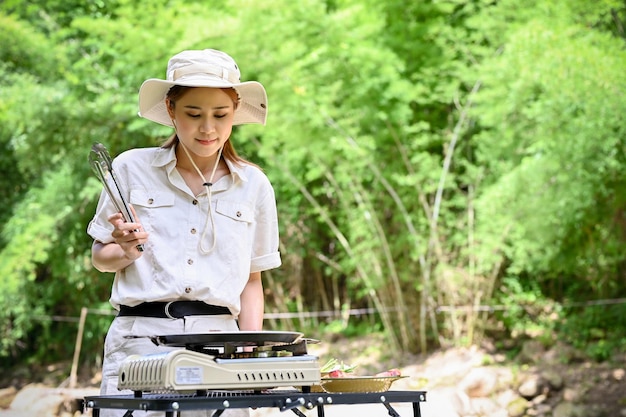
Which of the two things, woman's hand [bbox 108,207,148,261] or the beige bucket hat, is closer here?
woman's hand [bbox 108,207,148,261]

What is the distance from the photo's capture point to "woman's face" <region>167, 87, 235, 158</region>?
167 cm

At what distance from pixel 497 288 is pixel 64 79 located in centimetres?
474

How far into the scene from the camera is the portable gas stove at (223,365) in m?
1.33

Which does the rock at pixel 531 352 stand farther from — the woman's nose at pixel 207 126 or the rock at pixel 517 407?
the woman's nose at pixel 207 126

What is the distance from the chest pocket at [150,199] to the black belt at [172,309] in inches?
7.6

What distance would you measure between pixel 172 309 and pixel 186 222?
0.17m

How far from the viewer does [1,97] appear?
8.64 m

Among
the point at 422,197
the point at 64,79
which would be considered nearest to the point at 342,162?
the point at 422,197

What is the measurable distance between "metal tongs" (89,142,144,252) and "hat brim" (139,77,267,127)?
235 millimetres

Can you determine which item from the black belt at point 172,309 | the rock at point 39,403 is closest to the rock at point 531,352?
the rock at point 39,403

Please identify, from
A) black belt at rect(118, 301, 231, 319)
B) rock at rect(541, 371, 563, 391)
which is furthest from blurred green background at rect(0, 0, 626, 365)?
black belt at rect(118, 301, 231, 319)

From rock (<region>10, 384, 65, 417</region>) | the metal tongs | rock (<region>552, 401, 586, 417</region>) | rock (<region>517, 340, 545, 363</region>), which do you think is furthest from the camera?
rock (<region>517, 340, 545, 363</region>)

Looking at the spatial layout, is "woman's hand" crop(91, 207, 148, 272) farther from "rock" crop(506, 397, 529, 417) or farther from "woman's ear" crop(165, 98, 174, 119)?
"rock" crop(506, 397, 529, 417)

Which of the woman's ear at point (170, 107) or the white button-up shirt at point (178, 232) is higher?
the woman's ear at point (170, 107)
